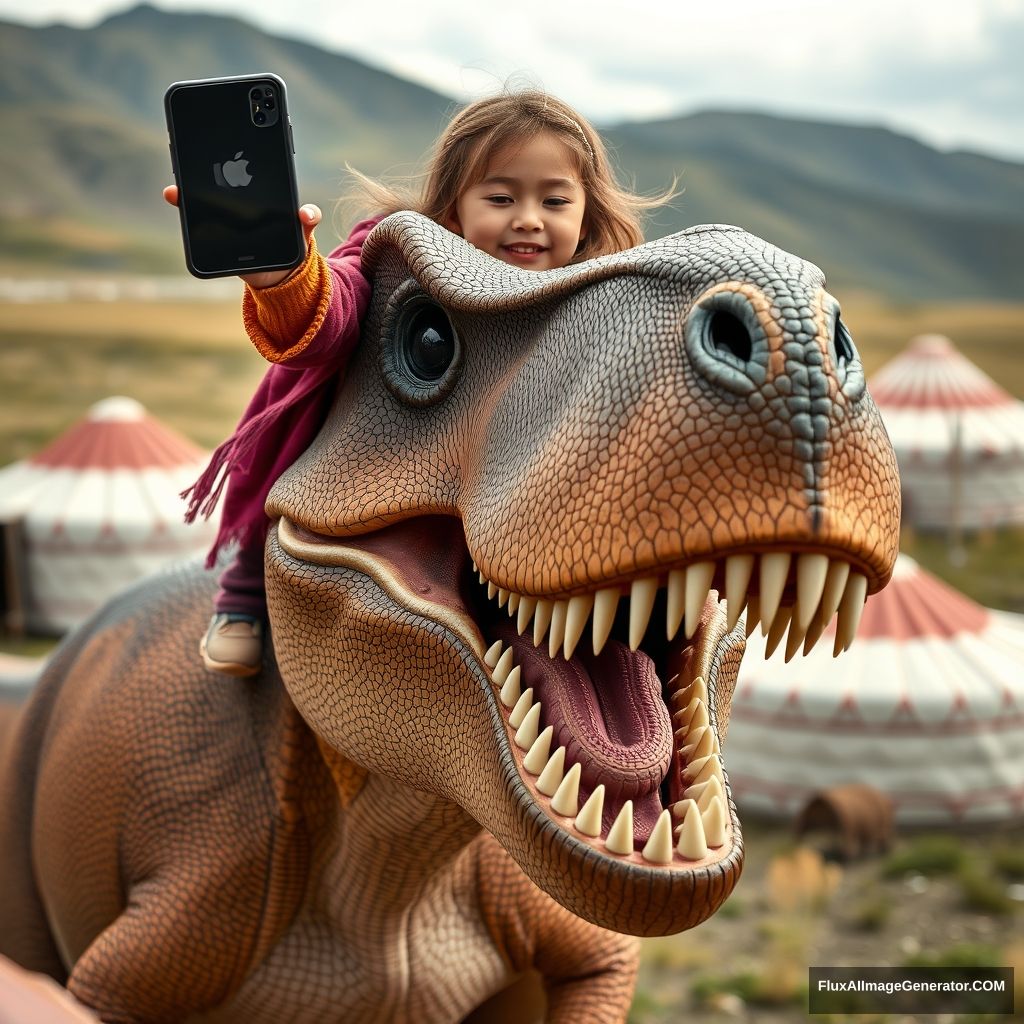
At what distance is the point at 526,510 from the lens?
106 cm

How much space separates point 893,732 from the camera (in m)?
4.52

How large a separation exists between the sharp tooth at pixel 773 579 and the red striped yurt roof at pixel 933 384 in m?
8.23

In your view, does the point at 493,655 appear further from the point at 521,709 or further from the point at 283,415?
the point at 283,415

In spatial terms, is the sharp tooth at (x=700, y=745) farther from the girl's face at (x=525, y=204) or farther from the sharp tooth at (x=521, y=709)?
the girl's face at (x=525, y=204)

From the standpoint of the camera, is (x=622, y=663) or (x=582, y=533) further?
(x=622, y=663)

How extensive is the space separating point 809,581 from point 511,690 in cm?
30

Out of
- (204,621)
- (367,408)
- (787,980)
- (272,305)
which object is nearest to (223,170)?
(272,305)

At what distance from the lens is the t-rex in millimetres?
967

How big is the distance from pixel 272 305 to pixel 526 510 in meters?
0.36

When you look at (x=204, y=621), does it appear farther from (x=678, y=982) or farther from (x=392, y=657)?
(x=678, y=982)

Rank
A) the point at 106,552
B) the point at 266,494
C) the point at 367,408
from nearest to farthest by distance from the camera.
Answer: the point at 367,408 < the point at 266,494 < the point at 106,552

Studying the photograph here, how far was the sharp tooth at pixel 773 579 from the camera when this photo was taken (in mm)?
951

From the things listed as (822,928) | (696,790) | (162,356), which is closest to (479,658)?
(696,790)

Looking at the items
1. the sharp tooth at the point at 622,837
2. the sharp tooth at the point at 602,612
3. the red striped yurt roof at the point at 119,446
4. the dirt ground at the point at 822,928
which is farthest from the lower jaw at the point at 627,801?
the red striped yurt roof at the point at 119,446
